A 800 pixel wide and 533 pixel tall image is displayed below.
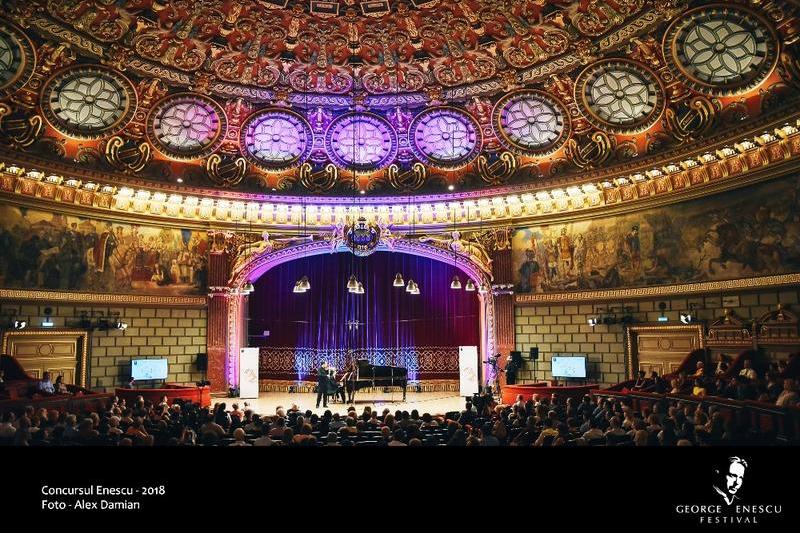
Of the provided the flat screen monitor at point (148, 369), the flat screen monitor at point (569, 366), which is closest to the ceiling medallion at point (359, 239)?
the flat screen monitor at point (569, 366)

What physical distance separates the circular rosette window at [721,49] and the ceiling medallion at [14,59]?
18.0 m

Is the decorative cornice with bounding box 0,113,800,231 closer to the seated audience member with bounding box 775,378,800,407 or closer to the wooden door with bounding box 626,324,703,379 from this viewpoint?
the wooden door with bounding box 626,324,703,379

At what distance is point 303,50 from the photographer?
18.4m

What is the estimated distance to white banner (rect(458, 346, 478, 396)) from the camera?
21.1 metres

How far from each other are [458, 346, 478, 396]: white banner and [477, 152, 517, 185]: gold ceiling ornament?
642 cm

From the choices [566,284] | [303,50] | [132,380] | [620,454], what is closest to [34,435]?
[620,454]

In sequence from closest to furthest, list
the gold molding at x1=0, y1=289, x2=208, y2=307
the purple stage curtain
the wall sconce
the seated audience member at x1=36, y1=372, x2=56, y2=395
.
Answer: the seated audience member at x1=36, y1=372, x2=56, y2=395
the gold molding at x1=0, y1=289, x2=208, y2=307
the wall sconce
the purple stage curtain

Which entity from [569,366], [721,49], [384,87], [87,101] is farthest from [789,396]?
[87,101]

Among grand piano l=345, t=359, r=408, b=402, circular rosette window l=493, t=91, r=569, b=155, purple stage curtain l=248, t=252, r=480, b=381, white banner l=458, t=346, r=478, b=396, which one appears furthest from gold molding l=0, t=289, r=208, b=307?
circular rosette window l=493, t=91, r=569, b=155

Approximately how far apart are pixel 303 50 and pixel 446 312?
464 inches

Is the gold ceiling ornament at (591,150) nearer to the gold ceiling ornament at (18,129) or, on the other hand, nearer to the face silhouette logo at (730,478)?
the face silhouette logo at (730,478)

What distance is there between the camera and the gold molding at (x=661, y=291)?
14.8 metres

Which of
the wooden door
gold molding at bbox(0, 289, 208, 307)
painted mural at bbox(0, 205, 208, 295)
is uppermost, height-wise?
painted mural at bbox(0, 205, 208, 295)

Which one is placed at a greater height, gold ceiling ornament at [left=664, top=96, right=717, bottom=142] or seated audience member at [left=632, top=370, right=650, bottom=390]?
gold ceiling ornament at [left=664, top=96, right=717, bottom=142]
